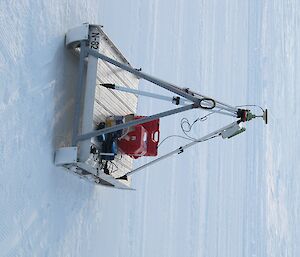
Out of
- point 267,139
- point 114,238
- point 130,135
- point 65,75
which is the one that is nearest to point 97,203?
point 114,238

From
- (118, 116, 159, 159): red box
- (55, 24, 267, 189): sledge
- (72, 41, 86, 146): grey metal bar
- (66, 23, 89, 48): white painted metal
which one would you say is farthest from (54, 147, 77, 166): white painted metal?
(66, 23, 89, 48): white painted metal

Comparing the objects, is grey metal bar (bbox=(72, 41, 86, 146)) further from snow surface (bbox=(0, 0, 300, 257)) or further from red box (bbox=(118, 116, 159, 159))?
red box (bbox=(118, 116, 159, 159))

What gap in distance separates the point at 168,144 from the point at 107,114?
69.5 inches

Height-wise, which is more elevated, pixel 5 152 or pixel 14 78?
pixel 14 78

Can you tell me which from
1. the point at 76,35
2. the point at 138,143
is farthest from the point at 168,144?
the point at 76,35

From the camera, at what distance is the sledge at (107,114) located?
2598 mm

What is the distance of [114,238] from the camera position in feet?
11.7

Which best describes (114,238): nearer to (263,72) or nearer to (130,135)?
(130,135)

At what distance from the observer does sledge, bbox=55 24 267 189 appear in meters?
2.60

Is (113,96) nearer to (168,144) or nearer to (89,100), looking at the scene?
(89,100)

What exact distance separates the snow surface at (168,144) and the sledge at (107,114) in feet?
0.37

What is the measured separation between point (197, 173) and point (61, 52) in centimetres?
272

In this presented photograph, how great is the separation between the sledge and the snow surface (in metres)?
0.11

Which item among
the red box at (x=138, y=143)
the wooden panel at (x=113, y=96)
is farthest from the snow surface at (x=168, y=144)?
the red box at (x=138, y=143)
